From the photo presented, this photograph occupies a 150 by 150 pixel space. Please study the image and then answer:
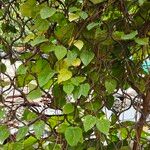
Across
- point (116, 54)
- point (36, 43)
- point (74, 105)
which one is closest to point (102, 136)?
point (74, 105)

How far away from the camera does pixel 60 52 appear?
3.20ft

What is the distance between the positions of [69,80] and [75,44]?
0.30ft

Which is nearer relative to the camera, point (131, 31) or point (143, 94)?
point (131, 31)

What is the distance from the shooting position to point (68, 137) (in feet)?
3.37

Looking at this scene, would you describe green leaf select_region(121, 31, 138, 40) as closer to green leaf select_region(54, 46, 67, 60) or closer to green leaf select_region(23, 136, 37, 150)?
green leaf select_region(54, 46, 67, 60)

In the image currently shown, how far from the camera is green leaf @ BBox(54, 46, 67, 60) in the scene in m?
0.97

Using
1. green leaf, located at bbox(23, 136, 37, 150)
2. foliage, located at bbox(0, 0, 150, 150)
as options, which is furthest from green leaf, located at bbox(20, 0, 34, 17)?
green leaf, located at bbox(23, 136, 37, 150)

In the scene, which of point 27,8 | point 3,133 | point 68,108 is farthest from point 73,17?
point 3,133

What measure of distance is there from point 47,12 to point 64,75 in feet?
0.52

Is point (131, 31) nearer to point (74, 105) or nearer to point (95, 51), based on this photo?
point (95, 51)

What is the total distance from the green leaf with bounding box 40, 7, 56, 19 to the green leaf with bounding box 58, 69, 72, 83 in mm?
140

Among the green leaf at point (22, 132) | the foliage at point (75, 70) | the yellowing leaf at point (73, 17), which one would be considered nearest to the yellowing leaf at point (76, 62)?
the foliage at point (75, 70)

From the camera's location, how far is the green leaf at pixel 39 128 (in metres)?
1.04

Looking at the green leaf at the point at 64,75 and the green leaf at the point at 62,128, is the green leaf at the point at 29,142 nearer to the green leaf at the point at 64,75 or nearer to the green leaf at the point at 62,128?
the green leaf at the point at 62,128
